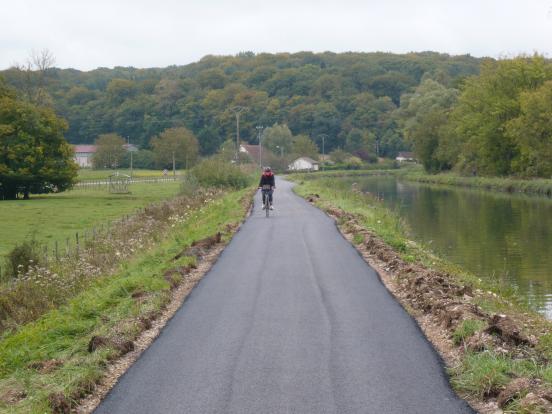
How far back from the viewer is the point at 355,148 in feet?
499

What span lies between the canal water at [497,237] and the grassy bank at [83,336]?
7750 mm

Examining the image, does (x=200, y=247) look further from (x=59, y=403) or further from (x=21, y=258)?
(x=59, y=403)

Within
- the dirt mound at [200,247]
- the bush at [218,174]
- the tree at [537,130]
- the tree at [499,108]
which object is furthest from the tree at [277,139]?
the dirt mound at [200,247]

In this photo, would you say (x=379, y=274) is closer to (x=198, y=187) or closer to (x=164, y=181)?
(x=198, y=187)

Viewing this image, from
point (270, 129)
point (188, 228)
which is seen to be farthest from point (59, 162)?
point (270, 129)

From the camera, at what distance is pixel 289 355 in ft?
30.7

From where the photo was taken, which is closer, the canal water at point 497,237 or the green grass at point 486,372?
the green grass at point 486,372

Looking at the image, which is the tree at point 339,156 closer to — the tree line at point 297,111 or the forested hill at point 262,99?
the tree line at point 297,111

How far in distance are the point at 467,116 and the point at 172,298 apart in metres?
73.7

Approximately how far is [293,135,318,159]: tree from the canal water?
306 ft

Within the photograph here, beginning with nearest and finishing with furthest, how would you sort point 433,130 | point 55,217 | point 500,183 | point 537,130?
1. point 55,217
2. point 537,130
3. point 500,183
4. point 433,130

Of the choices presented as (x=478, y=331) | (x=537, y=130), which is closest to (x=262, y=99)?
(x=537, y=130)

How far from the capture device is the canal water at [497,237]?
19.5 m

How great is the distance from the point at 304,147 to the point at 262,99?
20254 mm
